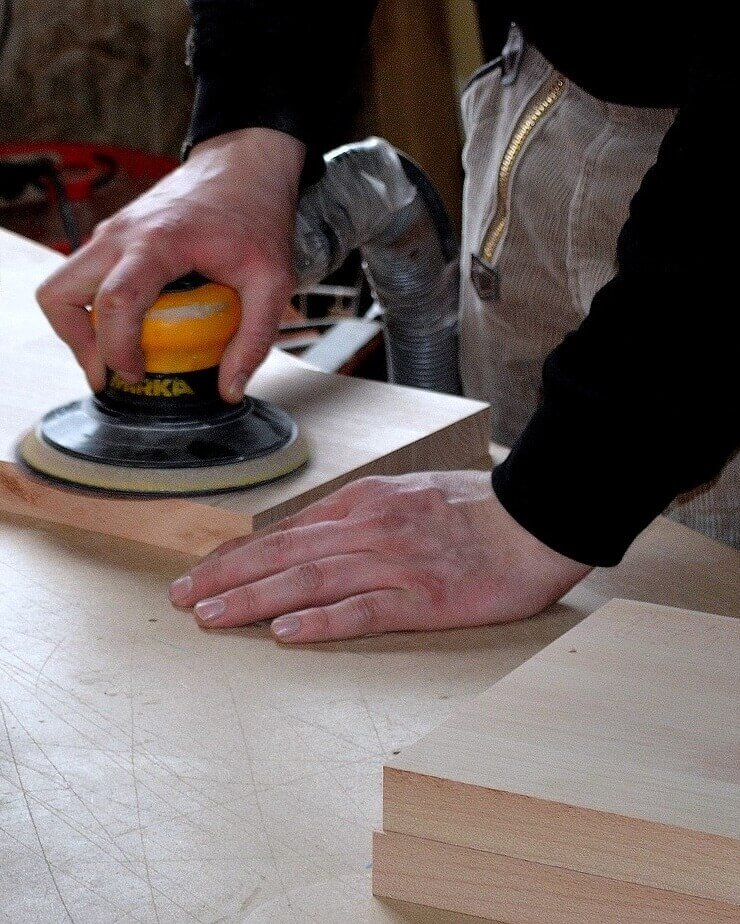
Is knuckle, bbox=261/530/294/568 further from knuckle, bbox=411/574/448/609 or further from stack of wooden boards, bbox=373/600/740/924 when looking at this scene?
stack of wooden boards, bbox=373/600/740/924

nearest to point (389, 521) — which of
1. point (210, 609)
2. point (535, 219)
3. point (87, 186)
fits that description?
point (210, 609)

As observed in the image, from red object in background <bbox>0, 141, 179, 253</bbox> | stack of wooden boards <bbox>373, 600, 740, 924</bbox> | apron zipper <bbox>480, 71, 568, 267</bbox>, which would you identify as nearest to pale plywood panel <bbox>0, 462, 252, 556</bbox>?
stack of wooden boards <bbox>373, 600, 740, 924</bbox>

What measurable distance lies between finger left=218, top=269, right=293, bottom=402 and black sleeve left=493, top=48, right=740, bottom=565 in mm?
325

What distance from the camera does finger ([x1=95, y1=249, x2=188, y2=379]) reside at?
1.15m

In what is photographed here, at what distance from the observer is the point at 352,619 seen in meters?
0.98

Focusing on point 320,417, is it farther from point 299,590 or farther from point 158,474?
point 299,590

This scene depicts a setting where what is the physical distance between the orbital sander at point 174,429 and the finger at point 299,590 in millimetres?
165

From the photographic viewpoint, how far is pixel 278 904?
66cm

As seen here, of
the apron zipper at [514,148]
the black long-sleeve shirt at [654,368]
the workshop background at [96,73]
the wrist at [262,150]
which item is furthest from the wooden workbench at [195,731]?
the workshop background at [96,73]

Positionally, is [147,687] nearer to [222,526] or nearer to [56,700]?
[56,700]

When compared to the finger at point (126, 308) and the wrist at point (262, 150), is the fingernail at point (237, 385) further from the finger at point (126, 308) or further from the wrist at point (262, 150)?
the wrist at point (262, 150)

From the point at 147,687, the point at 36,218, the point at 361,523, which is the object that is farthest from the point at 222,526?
the point at 36,218

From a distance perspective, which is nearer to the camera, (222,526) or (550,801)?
(550,801)

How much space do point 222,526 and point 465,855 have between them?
51 centimetres
